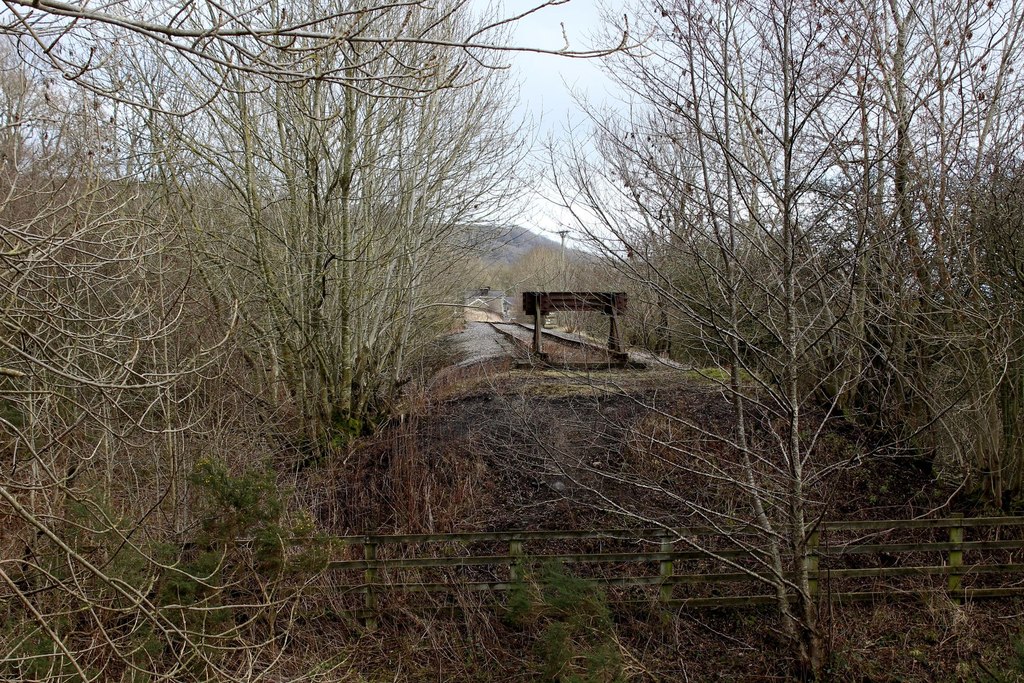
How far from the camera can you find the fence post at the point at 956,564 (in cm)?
753

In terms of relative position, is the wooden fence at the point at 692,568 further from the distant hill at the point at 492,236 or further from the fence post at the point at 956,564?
the distant hill at the point at 492,236

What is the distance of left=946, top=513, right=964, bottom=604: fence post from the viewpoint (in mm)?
7527

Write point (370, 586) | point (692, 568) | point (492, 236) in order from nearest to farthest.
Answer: point (370, 586) < point (692, 568) < point (492, 236)

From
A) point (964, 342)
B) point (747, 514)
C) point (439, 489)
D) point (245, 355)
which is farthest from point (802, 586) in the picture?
point (245, 355)

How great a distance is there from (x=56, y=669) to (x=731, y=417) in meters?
9.19

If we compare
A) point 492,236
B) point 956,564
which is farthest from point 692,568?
point 492,236

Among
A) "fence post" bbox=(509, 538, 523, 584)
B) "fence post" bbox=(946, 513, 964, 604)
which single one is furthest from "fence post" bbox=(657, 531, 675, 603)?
"fence post" bbox=(946, 513, 964, 604)

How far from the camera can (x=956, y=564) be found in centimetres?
756

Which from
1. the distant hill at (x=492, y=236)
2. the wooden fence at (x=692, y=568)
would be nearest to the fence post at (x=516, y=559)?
the wooden fence at (x=692, y=568)

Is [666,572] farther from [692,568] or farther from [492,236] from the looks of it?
[492,236]

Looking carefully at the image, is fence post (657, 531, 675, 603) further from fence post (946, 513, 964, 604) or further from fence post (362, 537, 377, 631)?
fence post (362, 537, 377, 631)

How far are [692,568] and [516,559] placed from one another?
2.18 metres

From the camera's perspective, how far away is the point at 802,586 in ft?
18.8

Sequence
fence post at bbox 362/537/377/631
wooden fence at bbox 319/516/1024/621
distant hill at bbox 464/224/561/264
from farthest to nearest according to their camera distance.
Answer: distant hill at bbox 464/224/561/264 < fence post at bbox 362/537/377/631 < wooden fence at bbox 319/516/1024/621
